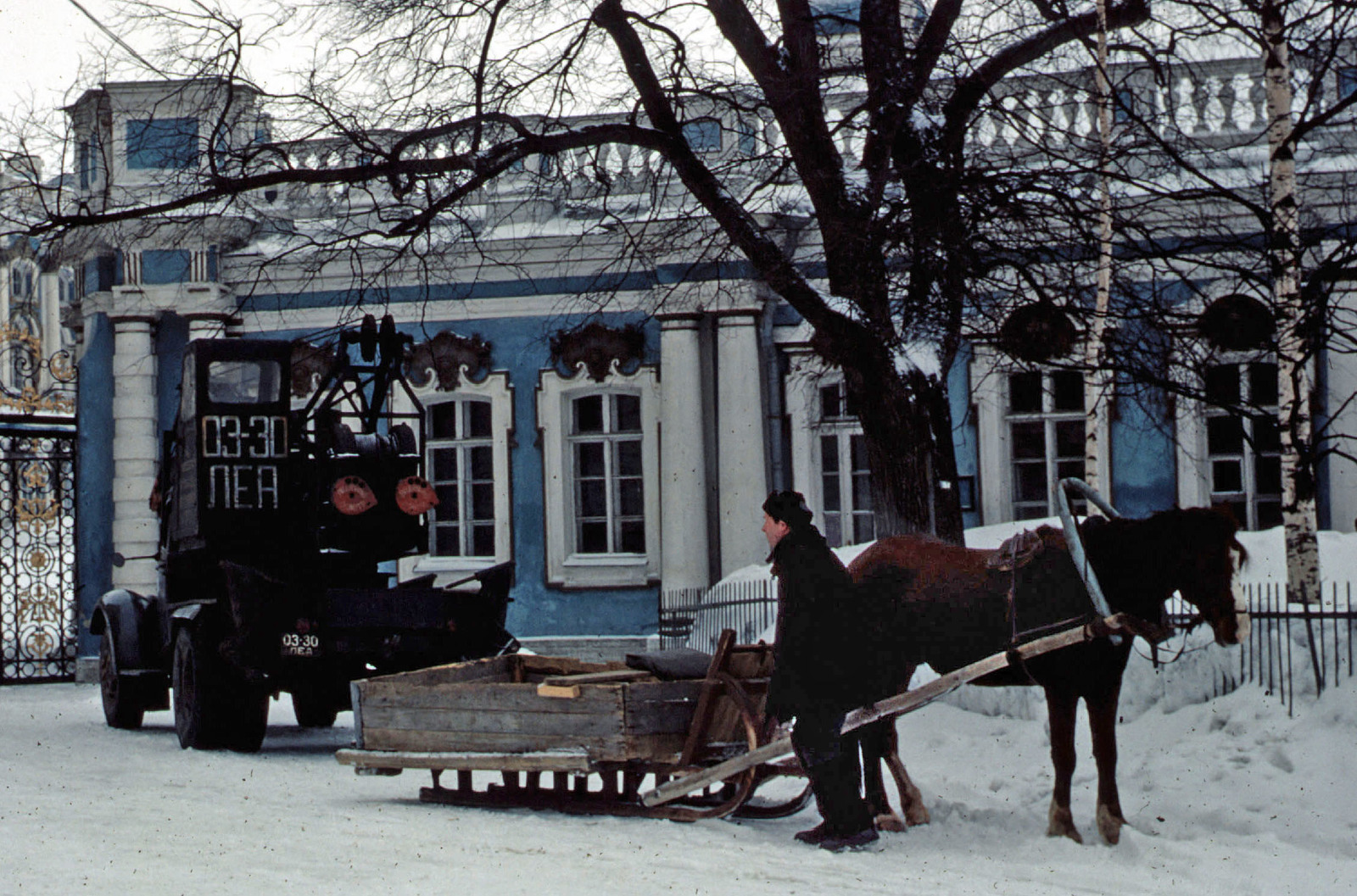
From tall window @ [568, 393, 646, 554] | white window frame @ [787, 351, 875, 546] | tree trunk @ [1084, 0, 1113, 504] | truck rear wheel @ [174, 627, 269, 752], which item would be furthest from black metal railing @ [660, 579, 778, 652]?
truck rear wheel @ [174, 627, 269, 752]

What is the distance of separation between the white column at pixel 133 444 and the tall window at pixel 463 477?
291 cm

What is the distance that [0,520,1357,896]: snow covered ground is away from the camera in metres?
6.19

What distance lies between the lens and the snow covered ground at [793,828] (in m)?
6.19

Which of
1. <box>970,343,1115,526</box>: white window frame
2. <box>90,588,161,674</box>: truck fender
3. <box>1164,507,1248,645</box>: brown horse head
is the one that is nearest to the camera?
<box>1164,507,1248,645</box>: brown horse head

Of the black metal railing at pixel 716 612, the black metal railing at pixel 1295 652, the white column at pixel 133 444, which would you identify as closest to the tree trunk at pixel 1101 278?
the black metal railing at pixel 1295 652

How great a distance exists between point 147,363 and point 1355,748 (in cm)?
1335

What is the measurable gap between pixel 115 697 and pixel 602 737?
20.7ft

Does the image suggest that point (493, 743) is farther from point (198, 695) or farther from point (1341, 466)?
point (1341, 466)

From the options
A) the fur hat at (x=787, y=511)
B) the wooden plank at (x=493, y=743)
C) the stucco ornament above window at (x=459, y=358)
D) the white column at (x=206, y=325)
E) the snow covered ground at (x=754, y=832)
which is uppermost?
the white column at (x=206, y=325)

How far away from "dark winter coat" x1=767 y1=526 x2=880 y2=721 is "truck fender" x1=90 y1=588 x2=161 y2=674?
6.75m

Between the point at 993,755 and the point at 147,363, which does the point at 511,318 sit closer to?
the point at 147,363

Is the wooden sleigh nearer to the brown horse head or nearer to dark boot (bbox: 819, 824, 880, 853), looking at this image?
dark boot (bbox: 819, 824, 880, 853)

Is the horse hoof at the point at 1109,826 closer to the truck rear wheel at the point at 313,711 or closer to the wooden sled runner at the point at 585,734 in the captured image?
the wooden sled runner at the point at 585,734

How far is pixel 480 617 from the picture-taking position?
10922mm
